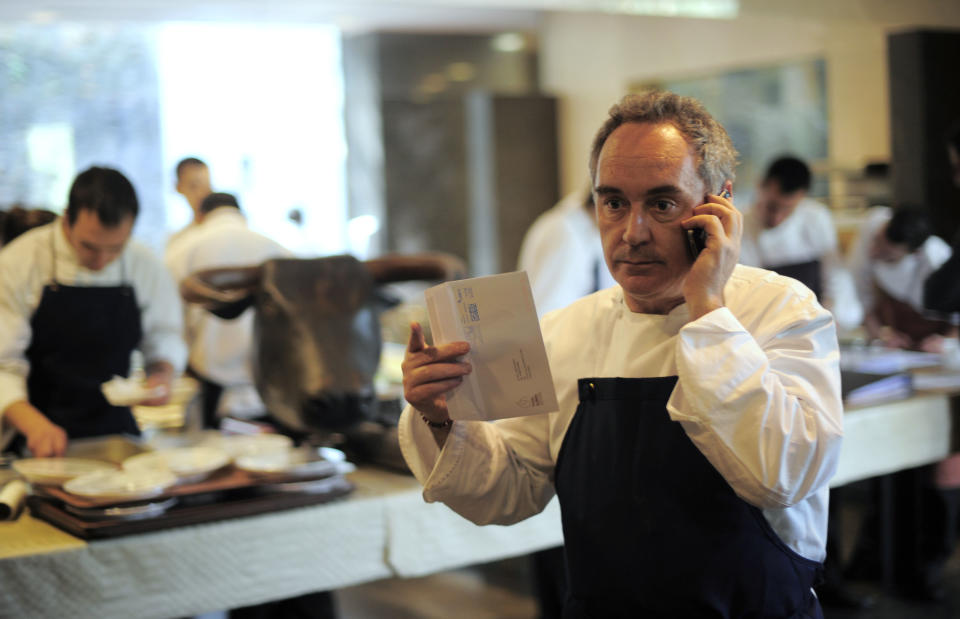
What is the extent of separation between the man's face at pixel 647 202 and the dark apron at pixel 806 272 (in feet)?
7.68

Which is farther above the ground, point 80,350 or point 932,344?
point 80,350

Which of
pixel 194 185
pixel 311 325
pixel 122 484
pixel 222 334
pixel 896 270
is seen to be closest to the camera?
pixel 122 484

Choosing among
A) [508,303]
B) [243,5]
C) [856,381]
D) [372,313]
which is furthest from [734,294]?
[243,5]

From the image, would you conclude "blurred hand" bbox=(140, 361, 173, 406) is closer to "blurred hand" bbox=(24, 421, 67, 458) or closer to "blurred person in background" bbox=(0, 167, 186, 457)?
"blurred person in background" bbox=(0, 167, 186, 457)

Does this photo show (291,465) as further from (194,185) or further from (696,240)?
(194,185)

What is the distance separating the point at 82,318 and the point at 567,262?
185cm

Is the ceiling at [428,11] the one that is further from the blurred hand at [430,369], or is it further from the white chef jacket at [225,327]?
the blurred hand at [430,369]

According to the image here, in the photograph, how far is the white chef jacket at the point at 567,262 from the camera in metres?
3.81

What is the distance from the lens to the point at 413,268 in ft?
8.64

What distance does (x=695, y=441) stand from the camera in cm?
122

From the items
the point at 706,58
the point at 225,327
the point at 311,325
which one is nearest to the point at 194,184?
the point at 225,327

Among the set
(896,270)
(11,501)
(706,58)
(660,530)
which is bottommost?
(11,501)

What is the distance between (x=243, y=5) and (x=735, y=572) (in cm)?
778

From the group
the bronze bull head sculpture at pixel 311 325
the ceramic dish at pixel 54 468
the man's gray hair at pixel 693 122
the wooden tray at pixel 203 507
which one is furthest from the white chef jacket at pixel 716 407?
the ceramic dish at pixel 54 468
